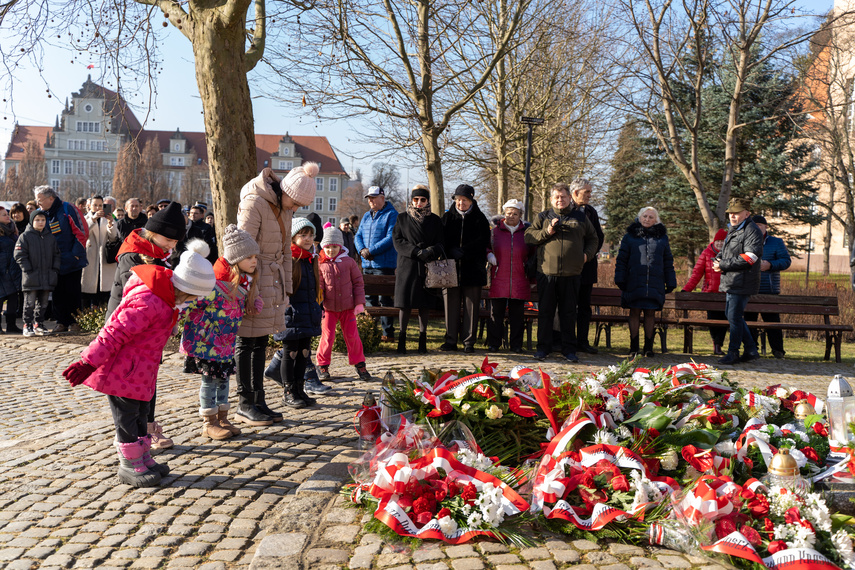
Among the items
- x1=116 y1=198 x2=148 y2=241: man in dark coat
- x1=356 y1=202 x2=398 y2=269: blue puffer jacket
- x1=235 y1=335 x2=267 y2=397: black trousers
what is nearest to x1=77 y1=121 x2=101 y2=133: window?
x1=116 y1=198 x2=148 y2=241: man in dark coat

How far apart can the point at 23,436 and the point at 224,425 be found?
1.60 metres

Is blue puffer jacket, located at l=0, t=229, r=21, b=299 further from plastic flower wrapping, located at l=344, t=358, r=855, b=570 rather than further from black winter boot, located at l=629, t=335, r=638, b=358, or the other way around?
black winter boot, located at l=629, t=335, r=638, b=358

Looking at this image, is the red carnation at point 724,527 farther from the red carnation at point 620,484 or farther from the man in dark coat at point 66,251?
the man in dark coat at point 66,251

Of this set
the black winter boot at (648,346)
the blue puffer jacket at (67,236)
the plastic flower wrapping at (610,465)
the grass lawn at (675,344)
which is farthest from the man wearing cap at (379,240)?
the plastic flower wrapping at (610,465)

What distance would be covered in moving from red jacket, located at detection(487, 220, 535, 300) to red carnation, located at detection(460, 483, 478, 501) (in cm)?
591

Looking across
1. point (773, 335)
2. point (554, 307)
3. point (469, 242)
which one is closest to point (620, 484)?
point (554, 307)

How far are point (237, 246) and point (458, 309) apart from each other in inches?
184

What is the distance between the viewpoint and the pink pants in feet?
24.6

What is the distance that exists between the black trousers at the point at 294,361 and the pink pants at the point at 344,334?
1.05m

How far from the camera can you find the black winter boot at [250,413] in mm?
5707

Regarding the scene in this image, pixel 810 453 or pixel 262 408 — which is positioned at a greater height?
pixel 810 453

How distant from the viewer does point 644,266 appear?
933 centimetres

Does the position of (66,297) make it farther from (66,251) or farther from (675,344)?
(675,344)

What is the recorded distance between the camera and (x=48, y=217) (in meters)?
11.2
